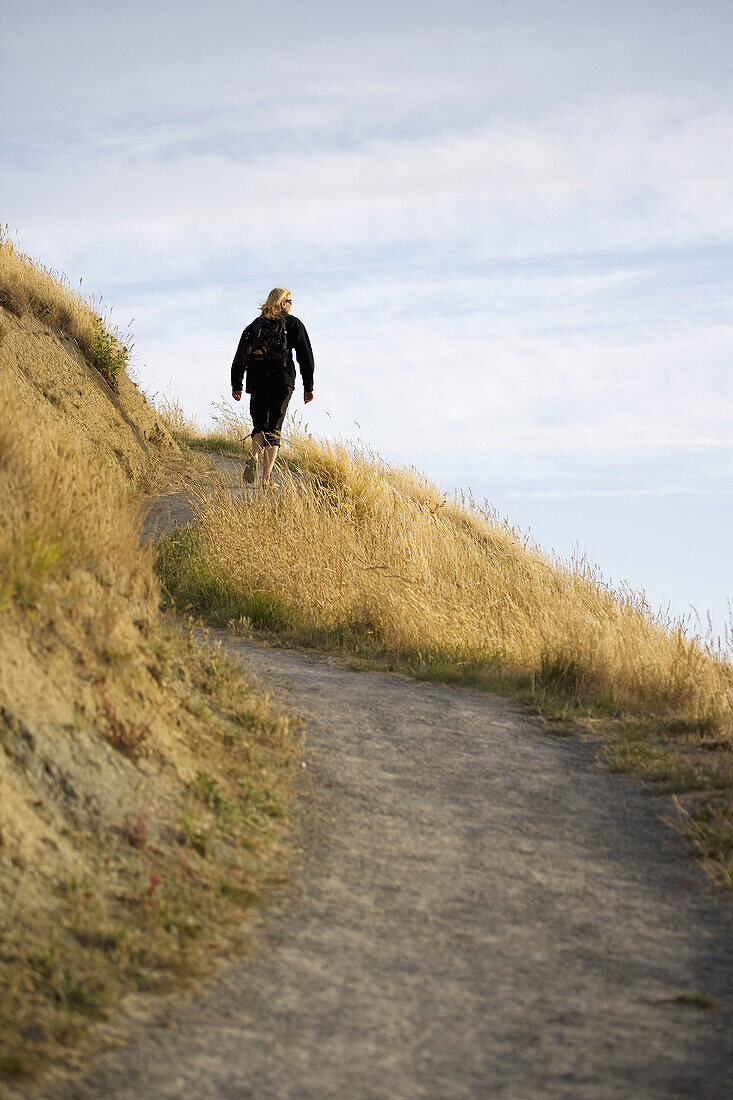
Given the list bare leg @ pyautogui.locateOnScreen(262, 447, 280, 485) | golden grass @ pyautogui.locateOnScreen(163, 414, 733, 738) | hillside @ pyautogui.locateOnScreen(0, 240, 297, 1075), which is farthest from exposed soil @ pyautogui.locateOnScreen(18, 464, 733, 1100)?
Answer: bare leg @ pyautogui.locateOnScreen(262, 447, 280, 485)

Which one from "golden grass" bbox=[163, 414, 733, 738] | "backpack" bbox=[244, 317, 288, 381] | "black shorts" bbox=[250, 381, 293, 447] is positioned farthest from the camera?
"black shorts" bbox=[250, 381, 293, 447]

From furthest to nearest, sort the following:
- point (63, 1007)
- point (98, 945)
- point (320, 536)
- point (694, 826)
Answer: point (320, 536), point (694, 826), point (98, 945), point (63, 1007)

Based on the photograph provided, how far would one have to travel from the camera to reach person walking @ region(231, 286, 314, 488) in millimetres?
11531

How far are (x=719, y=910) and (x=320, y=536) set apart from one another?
20.5 ft

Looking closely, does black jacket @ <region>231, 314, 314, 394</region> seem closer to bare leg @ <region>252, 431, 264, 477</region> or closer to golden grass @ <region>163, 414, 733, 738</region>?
bare leg @ <region>252, 431, 264, 477</region>

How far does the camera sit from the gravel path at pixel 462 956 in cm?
294

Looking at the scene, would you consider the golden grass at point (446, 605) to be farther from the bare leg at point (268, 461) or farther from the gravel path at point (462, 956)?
the gravel path at point (462, 956)

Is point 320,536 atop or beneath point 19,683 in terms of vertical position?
atop

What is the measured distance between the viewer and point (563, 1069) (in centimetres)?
300

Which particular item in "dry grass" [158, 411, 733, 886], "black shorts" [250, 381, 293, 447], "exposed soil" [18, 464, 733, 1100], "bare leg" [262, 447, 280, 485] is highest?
"black shorts" [250, 381, 293, 447]

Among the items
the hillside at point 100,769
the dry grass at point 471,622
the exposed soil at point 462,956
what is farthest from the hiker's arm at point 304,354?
the exposed soil at point 462,956

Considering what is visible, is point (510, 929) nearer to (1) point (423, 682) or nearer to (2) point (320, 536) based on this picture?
(1) point (423, 682)

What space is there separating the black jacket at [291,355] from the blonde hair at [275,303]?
0.46 ft

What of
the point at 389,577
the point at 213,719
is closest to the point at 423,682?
the point at 389,577
